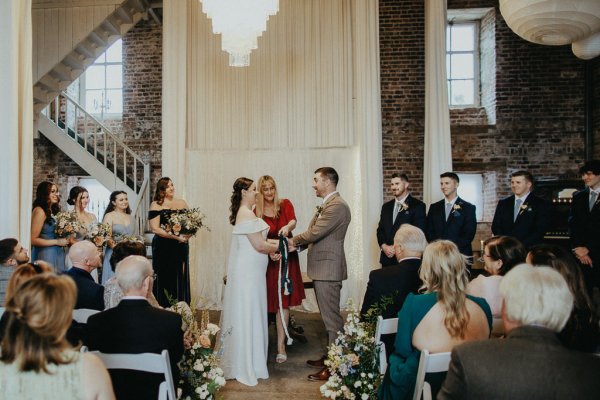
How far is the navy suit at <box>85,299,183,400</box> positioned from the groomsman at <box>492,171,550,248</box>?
164 inches

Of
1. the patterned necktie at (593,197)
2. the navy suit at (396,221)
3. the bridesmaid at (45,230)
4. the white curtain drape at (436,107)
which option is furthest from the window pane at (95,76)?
the patterned necktie at (593,197)

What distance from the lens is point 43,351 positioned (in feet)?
6.10

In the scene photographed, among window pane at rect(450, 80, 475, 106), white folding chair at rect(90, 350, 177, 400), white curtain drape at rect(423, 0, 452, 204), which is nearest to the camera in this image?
white folding chair at rect(90, 350, 177, 400)

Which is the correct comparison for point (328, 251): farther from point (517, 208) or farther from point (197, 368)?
point (517, 208)

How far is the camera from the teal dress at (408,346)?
2898 millimetres

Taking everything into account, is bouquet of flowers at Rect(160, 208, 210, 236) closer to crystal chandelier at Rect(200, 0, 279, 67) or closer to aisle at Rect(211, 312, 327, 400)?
aisle at Rect(211, 312, 327, 400)

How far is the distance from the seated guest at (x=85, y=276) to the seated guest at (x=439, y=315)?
75.9 inches

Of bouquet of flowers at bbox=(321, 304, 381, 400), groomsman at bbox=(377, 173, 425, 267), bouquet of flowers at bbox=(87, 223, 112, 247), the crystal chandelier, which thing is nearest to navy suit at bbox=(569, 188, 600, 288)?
groomsman at bbox=(377, 173, 425, 267)

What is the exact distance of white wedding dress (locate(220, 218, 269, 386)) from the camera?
4.75 m

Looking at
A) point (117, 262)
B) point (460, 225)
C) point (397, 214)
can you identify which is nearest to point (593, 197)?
point (460, 225)

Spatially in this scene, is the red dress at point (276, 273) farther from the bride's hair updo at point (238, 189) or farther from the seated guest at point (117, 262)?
the seated guest at point (117, 262)

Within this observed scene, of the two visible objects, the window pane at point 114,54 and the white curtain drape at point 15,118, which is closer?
the white curtain drape at point 15,118

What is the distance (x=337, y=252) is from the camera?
16.7 feet

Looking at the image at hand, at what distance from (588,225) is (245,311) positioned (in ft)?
11.5
